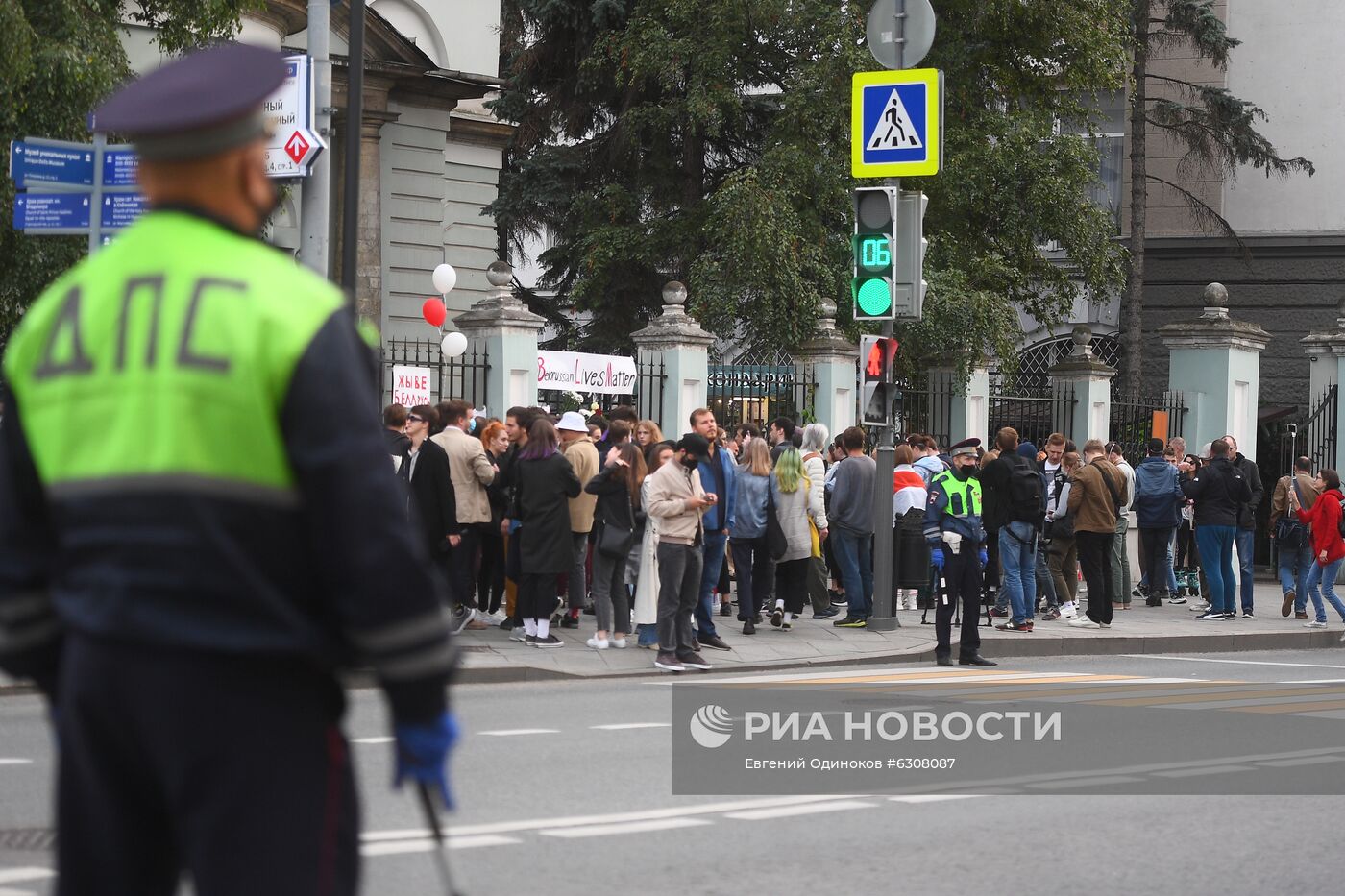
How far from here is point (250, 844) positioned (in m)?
2.73

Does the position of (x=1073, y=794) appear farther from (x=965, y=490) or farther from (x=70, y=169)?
(x=70, y=169)

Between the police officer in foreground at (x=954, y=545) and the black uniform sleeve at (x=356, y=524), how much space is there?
11.5m

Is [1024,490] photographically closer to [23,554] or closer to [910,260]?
[910,260]

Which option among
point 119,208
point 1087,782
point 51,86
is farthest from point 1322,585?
point 51,86

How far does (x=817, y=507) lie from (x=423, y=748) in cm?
1461

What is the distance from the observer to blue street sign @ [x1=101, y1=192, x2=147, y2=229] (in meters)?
12.4

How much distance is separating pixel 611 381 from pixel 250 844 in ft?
61.5

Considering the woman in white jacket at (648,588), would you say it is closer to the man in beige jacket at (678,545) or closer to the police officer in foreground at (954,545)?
the man in beige jacket at (678,545)

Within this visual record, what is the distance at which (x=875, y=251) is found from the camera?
16.7 metres

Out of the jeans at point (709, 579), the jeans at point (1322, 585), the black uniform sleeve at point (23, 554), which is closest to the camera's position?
the black uniform sleeve at point (23, 554)

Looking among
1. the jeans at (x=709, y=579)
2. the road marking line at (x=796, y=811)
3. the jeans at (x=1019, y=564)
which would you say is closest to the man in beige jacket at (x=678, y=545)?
the jeans at (x=709, y=579)

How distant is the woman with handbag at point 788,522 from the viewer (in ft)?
55.7

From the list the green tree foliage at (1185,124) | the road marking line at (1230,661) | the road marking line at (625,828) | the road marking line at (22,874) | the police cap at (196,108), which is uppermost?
the green tree foliage at (1185,124)

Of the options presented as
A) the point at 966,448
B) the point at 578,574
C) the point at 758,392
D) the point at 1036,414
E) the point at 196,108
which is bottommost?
the point at 578,574
